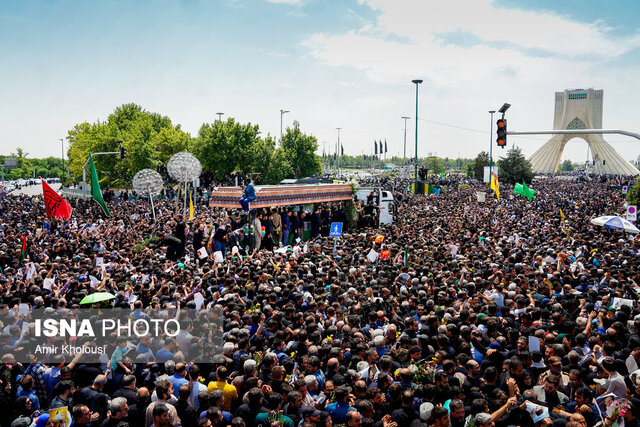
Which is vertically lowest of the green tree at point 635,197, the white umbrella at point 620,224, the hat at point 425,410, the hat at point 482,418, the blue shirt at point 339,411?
the blue shirt at point 339,411

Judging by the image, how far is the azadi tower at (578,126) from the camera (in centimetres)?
13062

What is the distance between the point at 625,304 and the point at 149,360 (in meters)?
7.82

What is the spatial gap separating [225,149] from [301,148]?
42.0ft

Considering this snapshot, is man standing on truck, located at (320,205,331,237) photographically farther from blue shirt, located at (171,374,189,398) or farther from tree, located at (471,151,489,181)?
tree, located at (471,151,489,181)

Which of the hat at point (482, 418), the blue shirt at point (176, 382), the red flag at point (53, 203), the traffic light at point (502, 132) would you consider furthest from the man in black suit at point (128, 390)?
the red flag at point (53, 203)

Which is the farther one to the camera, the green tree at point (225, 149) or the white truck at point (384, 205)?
the green tree at point (225, 149)

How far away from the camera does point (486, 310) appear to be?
8734 mm

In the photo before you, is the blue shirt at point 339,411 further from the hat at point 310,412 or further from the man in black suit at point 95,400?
the man in black suit at point 95,400

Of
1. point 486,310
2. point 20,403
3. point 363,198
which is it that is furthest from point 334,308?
point 363,198

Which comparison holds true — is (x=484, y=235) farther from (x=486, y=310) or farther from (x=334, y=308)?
(x=334, y=308)

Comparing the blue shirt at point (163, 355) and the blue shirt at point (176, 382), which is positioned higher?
the blue shirt at point (163, 355)

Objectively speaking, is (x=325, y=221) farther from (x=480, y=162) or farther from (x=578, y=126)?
(x=578, y=126)

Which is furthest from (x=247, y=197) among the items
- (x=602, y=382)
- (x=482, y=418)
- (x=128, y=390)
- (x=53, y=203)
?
(x=482, y=418)

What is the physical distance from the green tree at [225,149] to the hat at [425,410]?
1922 inches
